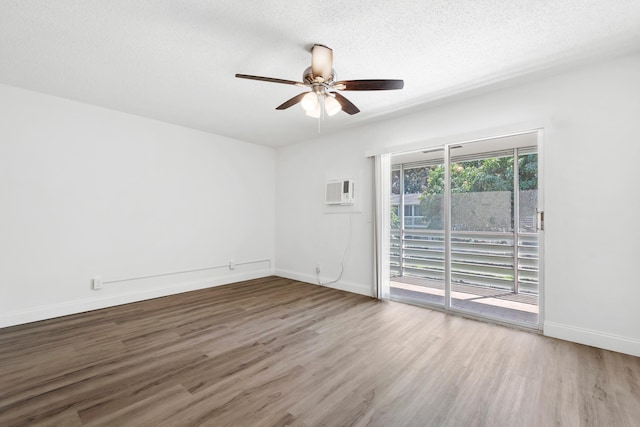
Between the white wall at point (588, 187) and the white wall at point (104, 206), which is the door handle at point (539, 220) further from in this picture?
the white wall at point (104, 206)

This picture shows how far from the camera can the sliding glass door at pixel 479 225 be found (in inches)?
117

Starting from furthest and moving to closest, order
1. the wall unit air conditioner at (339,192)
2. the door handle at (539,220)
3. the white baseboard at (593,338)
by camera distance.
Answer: the wall unit air conditioner at (339,192), the door handle at (539,220), the white baseboard at (593,338)

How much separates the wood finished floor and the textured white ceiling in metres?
2.44

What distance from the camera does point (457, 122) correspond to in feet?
10.4

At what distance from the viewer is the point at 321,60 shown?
2068 mm

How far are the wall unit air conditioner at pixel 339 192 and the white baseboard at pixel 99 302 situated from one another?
2038 millimetres

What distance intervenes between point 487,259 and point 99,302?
469 centimetres

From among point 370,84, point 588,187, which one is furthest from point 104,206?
point 588,187

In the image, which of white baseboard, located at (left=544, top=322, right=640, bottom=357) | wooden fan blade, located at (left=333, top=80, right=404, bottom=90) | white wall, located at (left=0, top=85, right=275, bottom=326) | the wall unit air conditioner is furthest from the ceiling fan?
white baseboard, located at (left=544, top=322, right=640, bottom=357)

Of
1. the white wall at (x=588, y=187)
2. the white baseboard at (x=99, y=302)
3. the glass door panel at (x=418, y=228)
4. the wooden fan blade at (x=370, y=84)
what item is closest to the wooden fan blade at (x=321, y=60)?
the wooden fan blade at (x=370, y=84)

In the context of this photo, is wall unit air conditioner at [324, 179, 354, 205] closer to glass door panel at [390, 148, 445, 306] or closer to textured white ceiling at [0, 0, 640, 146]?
glass door panel at [390, 148, 445, 306]

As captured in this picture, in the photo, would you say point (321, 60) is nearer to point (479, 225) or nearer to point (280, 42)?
point (280, 42)

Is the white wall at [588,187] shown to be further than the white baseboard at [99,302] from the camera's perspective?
No

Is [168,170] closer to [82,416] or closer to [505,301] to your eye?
[82,416]
